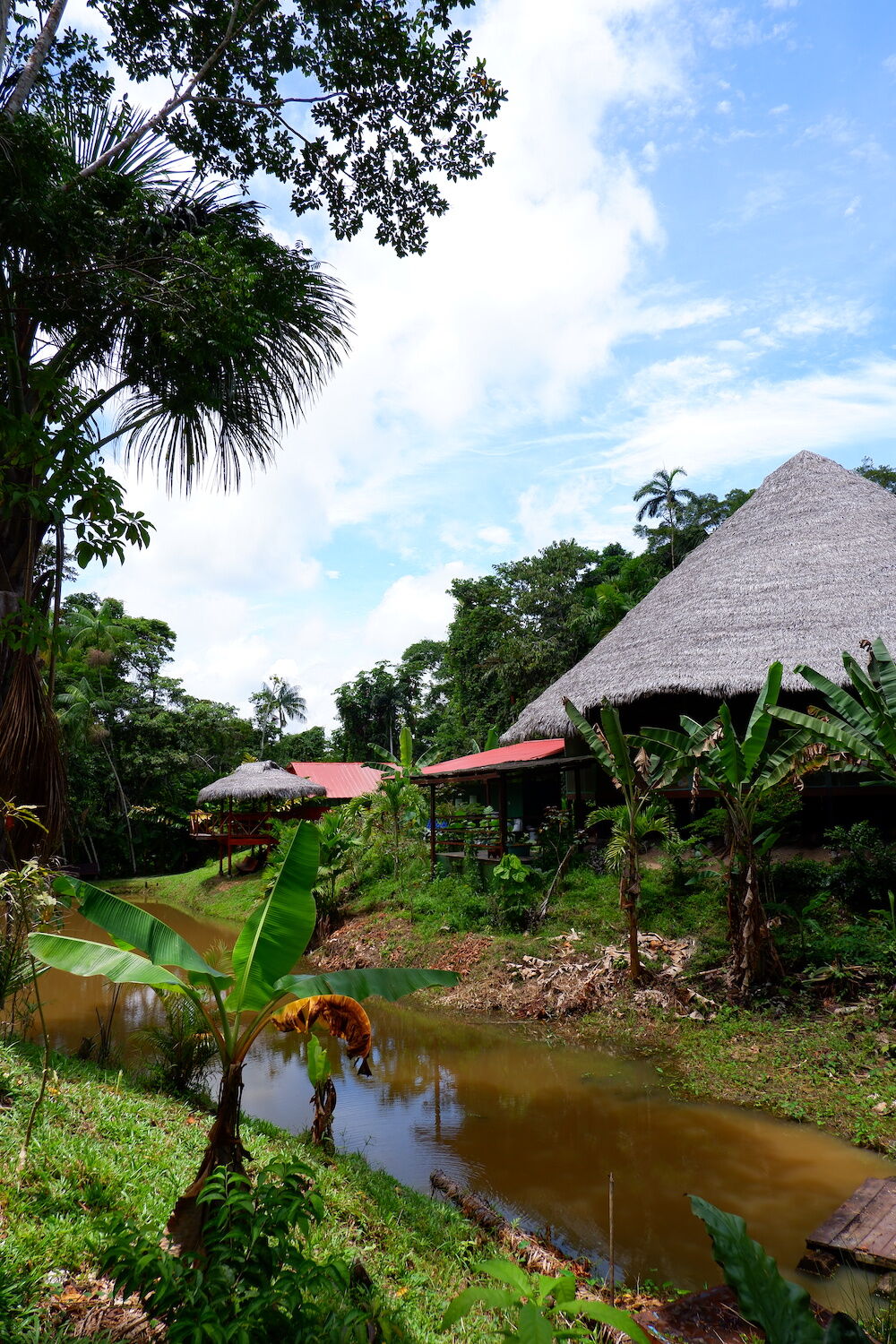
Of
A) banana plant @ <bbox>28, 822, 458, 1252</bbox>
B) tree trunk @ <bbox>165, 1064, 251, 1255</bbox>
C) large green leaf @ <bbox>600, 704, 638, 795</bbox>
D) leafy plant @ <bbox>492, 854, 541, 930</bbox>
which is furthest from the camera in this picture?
leafy plant @ <bbox>492, 854, 541, 930</bbox>

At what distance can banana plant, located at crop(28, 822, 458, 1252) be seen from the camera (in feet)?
10.7

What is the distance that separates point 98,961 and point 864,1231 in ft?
14.6

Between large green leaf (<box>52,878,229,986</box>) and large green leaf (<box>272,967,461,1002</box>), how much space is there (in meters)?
0.34

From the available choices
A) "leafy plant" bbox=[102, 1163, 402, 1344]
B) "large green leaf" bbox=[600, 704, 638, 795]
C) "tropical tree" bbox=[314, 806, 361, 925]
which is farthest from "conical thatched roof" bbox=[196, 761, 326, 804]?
"leafy plant" bbox=[102, 1163, 402, 1344]

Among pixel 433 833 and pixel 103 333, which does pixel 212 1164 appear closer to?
pixel 103 333

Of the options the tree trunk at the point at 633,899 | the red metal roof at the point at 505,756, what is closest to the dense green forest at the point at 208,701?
the red metal roof at the point at 505,756

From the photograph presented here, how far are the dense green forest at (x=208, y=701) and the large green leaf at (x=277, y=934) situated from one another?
19237 mm

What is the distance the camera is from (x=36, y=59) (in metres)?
4.07

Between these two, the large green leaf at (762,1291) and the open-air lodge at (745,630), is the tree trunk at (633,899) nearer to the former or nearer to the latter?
the open-air lodge at (745,630)

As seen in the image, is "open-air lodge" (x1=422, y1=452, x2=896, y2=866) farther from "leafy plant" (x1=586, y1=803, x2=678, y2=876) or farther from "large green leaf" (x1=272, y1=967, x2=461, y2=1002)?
"large green leaf" (x1=272, y1=967, x2=461, y2=1002)

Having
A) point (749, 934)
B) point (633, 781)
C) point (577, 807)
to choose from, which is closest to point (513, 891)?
point (577, 807)

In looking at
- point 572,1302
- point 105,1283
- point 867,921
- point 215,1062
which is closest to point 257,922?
point 105,1283

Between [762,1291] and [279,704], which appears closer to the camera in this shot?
[762,1291]

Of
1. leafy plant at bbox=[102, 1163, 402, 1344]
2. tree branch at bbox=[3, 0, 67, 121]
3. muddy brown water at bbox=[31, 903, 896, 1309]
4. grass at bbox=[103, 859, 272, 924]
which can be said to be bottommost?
grass at bbox=[103, 859, 272, 924]
